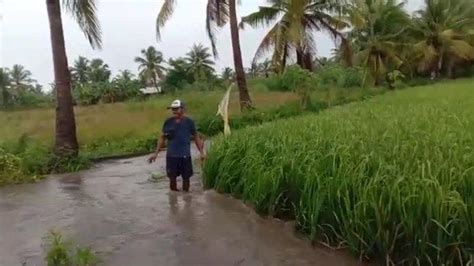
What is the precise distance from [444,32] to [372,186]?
3378 centimetres

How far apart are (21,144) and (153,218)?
6.77 meters

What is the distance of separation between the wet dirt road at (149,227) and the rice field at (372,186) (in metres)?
0.28

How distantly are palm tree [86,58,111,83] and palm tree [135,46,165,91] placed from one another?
11.2 ft

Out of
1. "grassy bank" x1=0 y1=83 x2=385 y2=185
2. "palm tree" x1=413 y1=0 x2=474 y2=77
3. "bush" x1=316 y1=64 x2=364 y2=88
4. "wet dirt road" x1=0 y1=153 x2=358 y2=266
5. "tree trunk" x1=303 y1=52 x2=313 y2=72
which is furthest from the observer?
"palm tree" x1=413 y1=0 x2=474 y2=77

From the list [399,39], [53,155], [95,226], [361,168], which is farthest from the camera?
[399,39]

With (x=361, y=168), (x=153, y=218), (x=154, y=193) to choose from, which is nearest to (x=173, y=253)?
(x=153, y=218)

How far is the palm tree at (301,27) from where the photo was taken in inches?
1010

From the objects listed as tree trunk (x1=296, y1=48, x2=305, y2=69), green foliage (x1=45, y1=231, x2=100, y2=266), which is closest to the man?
green foliage (x1=45, y1=231, x2=100, y2=266)

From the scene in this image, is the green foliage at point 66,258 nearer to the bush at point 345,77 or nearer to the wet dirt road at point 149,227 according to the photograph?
the wet dirt road at point 149,227

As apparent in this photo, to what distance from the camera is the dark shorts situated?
878 cm

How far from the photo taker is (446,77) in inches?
1549

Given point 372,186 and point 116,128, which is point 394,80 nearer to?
point 116,128

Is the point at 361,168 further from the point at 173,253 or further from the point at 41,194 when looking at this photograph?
the point at 41,194

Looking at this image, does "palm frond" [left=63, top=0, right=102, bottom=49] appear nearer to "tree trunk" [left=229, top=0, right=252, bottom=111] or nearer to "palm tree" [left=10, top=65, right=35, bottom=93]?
"tree trunk" [left=229, top=0, right=252, bottom=111]
